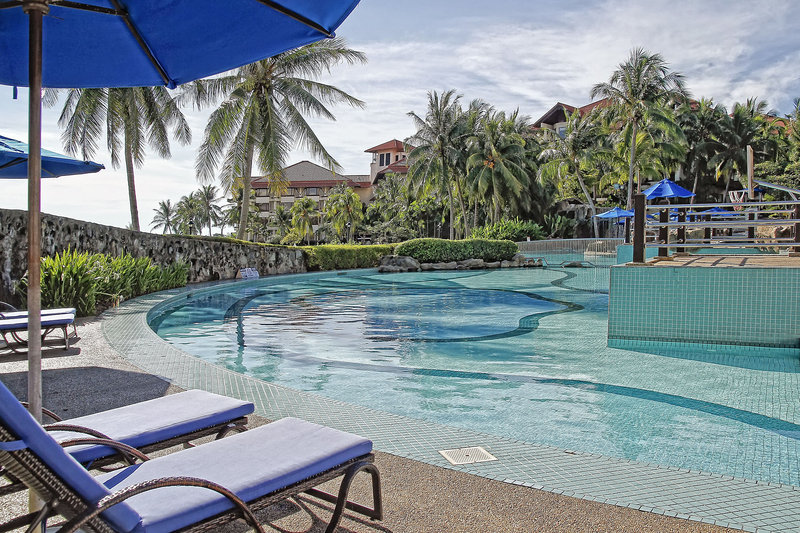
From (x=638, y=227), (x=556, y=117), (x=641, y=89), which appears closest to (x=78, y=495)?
(x=638, y=227)

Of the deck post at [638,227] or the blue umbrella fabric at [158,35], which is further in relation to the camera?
the deck post at [638,227]

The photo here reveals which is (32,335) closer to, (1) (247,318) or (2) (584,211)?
(1) (247,318)

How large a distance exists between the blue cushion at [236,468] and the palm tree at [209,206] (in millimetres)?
98380

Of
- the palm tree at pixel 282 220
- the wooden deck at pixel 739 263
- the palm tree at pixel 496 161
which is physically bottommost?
the wooden deck at pixel 739 263

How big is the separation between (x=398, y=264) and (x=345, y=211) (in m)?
30.6

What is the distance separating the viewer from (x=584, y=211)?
46.2m

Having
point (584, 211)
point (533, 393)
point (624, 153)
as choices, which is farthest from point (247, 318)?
point (584, 211)

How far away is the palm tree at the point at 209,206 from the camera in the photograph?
9588 cm

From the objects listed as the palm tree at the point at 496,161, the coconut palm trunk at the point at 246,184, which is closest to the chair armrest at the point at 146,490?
the coconut palm trunk at the point at 246,184

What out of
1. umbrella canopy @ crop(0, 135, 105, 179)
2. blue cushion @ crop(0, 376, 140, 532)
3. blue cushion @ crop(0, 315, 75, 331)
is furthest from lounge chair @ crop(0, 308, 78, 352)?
blue cushion @ crop(0, 376, 140, 532)

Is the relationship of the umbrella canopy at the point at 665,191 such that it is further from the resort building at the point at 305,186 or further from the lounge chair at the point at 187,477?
the resort building at the point at 305,186

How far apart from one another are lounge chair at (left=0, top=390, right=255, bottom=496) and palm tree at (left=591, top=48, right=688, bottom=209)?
36628 millimetres

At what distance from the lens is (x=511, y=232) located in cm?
3828

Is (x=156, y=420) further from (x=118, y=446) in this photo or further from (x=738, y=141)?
(x=738, y=141)
